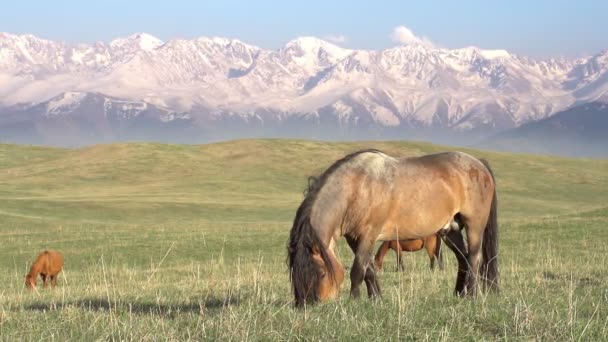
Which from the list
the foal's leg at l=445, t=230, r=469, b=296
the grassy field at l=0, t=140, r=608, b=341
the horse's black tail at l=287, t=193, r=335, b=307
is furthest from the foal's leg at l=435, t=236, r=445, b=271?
the horse's black tail at l=287, t=193, r=335, b=307

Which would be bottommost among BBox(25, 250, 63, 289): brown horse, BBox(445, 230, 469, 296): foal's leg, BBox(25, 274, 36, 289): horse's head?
BBox(25, 274, 36, 289): horse's head

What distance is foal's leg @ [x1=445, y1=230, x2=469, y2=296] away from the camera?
43.3 ft

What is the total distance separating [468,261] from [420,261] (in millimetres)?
12084

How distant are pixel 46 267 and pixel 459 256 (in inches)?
551

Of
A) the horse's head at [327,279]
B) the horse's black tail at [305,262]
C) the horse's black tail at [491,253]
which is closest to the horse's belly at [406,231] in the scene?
the horse's black tail at [491,253]

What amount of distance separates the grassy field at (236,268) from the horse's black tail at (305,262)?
32 cm

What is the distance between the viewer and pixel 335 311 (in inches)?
372

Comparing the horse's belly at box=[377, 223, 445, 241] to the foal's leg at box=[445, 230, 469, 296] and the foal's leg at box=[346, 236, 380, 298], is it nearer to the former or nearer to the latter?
the foal's leg at box=[346, 236, 380, 298]

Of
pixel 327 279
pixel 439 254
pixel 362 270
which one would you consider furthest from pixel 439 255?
pixel 327 279

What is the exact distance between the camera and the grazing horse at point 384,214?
10.5 m

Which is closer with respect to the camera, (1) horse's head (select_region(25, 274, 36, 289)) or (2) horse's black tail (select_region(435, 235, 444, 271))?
(2) horse's black tail (select_region(435, 235, 444, 271))

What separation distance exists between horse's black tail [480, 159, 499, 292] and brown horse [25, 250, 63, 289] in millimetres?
13826

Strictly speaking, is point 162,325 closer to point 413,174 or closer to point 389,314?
point 389,314

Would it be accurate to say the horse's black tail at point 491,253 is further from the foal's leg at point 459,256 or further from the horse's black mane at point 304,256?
the horse's black mane at point 304,256
